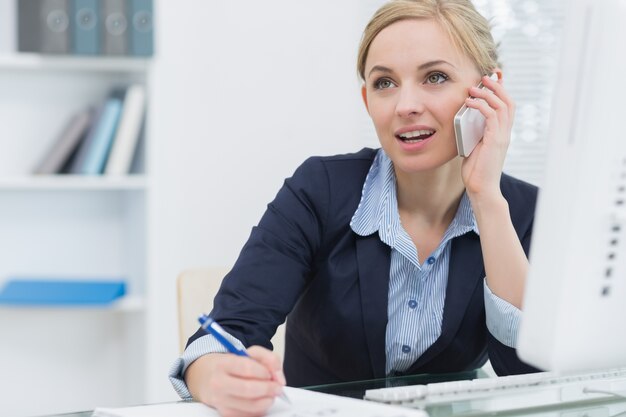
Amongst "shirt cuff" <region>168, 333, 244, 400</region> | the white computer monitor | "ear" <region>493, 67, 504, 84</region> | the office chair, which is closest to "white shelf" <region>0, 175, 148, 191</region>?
the office chair

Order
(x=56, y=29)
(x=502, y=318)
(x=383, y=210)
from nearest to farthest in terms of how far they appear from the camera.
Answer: (x=502, y=318)
(x=383, y=210)
(x=56, y=29)

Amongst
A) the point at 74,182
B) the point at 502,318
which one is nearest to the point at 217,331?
the point at 502,318

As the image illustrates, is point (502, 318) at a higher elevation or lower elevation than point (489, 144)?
lower

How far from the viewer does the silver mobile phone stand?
1473 mm

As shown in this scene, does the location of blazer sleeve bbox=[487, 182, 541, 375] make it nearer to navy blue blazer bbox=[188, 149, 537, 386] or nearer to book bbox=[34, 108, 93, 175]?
navy blue blazer bbox=[188, 149, 537, 386]

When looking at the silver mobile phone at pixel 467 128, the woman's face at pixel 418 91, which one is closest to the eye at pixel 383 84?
the woman's face at pixel 418 91

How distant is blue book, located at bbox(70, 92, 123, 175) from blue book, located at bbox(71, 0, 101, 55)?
0.65 ft

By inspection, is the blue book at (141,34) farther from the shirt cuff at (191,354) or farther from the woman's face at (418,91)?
the shirt cuff at (191,354)

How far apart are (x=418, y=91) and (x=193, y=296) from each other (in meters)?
0.65

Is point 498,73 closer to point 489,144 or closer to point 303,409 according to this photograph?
point 489,144

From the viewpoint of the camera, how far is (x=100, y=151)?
2859 mm

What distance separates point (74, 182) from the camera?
280 cm

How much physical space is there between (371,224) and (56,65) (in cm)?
164

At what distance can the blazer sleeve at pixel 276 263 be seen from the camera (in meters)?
1.37
